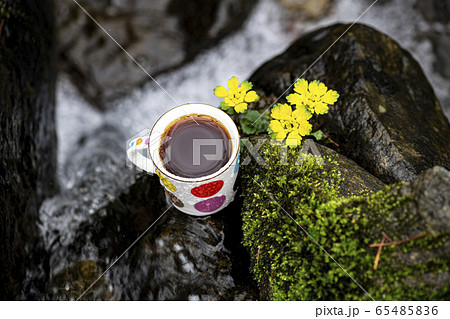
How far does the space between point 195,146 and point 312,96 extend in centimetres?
79

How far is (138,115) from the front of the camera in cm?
369

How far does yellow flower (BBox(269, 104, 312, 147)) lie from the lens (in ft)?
7.24

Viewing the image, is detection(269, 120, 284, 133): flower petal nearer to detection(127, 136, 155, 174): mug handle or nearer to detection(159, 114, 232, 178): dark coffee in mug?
detection(159, 114, 232, 178): dark coffee in mug

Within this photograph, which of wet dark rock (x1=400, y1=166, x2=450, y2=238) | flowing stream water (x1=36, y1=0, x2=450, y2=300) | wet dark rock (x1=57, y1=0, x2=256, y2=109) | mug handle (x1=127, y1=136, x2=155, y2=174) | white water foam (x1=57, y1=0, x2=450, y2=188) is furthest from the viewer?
wet dark rock (x1=57, y1=0, x2=256, y2=109)

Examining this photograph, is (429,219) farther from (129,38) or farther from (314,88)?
(129,38)

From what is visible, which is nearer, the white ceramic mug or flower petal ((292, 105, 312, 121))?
the white ceramic mug

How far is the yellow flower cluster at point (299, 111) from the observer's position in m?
2.21

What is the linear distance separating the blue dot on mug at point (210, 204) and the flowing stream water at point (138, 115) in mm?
160

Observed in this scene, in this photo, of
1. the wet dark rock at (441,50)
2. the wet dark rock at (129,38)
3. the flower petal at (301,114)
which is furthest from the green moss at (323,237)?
the wet dark rock at (441,50)

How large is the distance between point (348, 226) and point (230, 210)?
969mm

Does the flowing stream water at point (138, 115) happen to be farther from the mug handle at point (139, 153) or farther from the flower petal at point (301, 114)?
the flower petal at point (301, 114)

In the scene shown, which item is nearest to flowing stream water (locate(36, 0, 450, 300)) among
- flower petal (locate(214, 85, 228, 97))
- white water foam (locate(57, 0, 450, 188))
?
white water foam (locate(57, 0, 450, 188))

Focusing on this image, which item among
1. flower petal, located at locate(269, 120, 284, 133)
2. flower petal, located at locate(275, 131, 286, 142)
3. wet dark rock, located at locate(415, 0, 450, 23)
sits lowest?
flower petal, located at locate(275, 131, 286, 142)

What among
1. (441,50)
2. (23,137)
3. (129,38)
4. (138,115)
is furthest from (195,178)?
(441,50)
